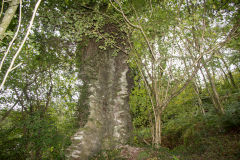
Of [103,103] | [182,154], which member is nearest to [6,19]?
[103,103]

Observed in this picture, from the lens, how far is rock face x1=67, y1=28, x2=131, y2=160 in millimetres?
4500

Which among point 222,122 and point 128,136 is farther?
point 222,122

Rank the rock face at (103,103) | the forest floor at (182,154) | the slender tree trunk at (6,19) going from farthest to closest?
the rock face at (103,103) < the forest floor at (182,154) < the slender tree trunk at (6,19)

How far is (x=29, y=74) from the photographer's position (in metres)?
5.35

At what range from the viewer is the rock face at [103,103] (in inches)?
177

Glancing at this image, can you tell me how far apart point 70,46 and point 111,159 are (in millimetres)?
4915

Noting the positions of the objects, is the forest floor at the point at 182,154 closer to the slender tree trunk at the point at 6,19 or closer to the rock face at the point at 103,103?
the rock face at the point at 103,103

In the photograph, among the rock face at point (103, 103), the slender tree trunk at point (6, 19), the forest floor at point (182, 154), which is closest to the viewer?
the slender tree trunk at point (6, 19)

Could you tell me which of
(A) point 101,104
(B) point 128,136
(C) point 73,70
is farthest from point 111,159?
(C) point 73,70

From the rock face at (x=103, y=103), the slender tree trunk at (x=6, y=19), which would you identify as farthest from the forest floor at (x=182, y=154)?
the slender tree trunk at (x=6, y=19)

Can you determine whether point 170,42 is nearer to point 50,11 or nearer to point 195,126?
point 195,126

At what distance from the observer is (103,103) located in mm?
5414

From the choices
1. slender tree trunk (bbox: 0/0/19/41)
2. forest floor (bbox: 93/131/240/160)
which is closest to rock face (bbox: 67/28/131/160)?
forest floor (bbox: 93/131/240/160)

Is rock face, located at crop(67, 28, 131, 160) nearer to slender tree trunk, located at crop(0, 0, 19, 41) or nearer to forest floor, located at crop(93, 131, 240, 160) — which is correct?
forest floor, located at crop(93, 131, 240, 160)
